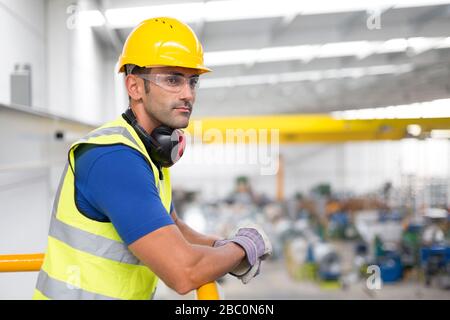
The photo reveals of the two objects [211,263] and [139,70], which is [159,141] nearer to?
[139,70]

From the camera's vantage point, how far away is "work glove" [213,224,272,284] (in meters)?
1.21

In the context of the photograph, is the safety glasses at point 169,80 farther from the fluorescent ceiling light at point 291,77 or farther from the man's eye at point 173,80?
the fluorescent ceiling light at point 291,77

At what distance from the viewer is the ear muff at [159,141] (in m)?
1.32

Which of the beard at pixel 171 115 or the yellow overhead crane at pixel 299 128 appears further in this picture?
the yellow overhead crane at pixel 299 128

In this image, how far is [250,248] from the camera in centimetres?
121

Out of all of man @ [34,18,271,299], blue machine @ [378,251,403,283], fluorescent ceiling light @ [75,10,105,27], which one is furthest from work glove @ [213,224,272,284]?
blue machine @ [378,251,403,283]

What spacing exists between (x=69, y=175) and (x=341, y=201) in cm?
1226

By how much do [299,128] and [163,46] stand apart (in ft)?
19.6

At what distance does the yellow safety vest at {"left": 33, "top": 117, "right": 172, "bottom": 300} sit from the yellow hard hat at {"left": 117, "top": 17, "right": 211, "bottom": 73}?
0.23 m

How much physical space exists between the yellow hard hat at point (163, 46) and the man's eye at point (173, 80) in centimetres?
5

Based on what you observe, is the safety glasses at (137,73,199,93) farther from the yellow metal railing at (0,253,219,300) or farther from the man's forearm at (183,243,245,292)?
the yellow metal railing at (0,253,219,300)

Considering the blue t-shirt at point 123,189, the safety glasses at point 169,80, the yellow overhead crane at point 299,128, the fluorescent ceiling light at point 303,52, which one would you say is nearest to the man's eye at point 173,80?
the safety glasses at point 169,80

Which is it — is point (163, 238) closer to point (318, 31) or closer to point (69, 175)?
point (69, 175)

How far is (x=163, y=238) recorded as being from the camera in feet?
3.37
